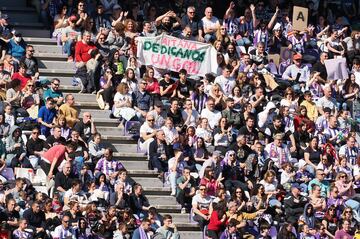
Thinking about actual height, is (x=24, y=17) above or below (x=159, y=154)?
above

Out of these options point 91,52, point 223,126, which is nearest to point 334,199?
point 223,126

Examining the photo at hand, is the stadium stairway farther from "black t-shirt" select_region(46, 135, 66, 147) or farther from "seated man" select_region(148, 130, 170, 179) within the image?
"black t-shirt" select_region(46, 135, 66, 147)

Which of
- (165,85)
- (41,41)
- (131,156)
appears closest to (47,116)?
(131,156)

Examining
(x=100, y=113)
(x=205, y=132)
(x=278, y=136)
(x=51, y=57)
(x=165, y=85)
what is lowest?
(x=278, y=136)

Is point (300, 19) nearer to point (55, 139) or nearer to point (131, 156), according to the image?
point (131, 156)

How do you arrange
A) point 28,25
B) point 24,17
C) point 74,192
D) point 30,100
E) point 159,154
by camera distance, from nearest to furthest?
point 74,192
point 30,100
point 159,154
point 28,25
point 24,17

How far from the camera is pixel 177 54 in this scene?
39562 mm

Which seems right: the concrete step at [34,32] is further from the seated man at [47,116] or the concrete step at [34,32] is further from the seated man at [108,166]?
the seated man at [108,166]

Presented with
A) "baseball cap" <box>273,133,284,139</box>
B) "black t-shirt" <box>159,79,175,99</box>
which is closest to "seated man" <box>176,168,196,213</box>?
"baseball cap" <box>273,133,284,139</box>

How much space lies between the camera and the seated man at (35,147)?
34.5 m

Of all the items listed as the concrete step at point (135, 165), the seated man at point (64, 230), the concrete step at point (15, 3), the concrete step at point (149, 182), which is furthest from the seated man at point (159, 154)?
the concrete step at point (15, 3)

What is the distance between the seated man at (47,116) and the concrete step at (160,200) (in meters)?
2.56

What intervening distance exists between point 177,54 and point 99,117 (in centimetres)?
312

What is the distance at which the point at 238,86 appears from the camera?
127 feet
